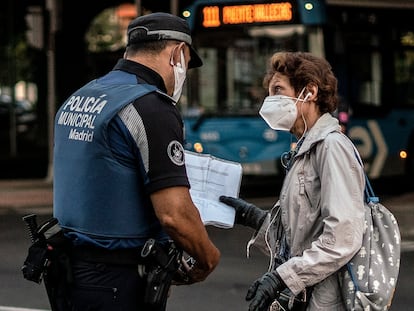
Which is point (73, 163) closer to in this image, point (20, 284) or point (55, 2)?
point (20, 284)

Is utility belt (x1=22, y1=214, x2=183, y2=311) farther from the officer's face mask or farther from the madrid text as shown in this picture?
the officer's face mask

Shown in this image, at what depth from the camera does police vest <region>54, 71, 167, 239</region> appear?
10.9 ft

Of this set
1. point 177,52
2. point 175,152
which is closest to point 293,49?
point 177,52

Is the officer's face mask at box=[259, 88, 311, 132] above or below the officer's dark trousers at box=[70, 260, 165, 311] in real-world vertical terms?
above

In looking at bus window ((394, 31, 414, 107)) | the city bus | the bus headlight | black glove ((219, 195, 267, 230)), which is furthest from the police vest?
bus window ((394, 31, 414, 107))

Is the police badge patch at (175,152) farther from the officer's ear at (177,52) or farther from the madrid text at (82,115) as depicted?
the officer's ear at (177,52)

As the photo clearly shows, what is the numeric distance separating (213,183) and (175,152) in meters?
0.60

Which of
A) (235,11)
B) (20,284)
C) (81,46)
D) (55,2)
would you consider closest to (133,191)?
(20,284)

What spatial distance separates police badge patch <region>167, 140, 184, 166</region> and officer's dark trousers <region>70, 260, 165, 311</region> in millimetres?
396

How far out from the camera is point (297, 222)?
11.7ft

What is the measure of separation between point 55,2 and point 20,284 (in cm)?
1086

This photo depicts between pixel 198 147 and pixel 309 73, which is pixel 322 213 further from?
pixel 198 147

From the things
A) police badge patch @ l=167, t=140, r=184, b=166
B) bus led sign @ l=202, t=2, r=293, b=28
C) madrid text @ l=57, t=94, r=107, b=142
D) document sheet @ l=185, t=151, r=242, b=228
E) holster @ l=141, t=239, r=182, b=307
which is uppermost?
bus led sign @ l=202, t=2, r=293, b=28

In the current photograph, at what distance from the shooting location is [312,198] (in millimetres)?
3549
